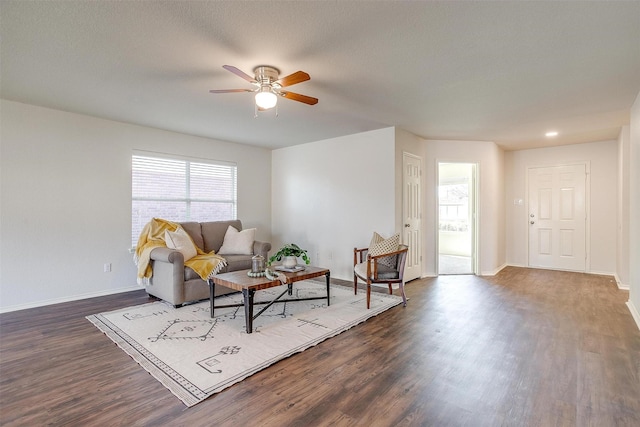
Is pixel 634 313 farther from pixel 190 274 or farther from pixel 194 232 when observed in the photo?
pixel 194 232

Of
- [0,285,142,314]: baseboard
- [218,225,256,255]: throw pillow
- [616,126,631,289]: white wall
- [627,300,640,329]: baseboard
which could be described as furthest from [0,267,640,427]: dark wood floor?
[218,225,256,255]: throw pillow

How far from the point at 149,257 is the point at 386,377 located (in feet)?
10.9

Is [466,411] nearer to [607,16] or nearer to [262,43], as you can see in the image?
[607,16]

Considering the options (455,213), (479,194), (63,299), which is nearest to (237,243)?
(63,299)

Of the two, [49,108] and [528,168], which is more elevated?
[49,108]

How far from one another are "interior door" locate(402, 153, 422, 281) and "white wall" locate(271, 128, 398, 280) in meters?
0.35

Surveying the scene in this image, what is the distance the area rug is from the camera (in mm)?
2283

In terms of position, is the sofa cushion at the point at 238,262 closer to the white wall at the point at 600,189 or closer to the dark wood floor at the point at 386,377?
the dark wood floor at the point at 386,377

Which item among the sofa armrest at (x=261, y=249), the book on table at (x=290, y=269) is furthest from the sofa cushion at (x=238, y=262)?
the book on table at (x=290, y=269)

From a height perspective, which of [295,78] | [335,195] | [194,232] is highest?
[295,78]

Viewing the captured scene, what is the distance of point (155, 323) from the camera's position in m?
3.30

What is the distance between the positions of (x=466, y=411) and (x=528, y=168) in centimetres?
622

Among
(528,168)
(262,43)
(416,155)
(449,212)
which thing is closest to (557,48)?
(262,43)

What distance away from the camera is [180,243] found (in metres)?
4.19
